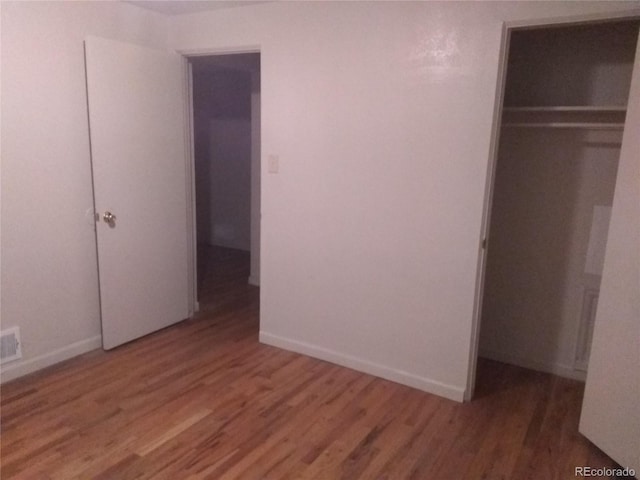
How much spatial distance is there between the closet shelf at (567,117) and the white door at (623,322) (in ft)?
2.10

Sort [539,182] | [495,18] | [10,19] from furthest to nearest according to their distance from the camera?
→ 1. [539,182]
2. [10,19]
3. [495,18]

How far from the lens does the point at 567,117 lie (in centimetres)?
286

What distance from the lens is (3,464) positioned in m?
2.11

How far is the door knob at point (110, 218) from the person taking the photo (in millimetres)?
3113

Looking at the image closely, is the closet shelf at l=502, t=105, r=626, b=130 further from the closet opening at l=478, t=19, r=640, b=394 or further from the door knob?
the door knob

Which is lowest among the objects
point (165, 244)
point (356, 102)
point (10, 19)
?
point (165, 244)

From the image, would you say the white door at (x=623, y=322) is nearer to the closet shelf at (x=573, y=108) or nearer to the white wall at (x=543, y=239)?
the closet shelf at (x=573, y=108)

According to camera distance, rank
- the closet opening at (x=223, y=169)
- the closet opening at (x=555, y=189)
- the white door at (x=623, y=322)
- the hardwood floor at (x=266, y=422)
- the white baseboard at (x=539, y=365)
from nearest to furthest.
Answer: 1. the white door at (x=623, y=322)
2. the hardwood floor at (x=266, y=422)
3. the closet opening at (x=555, y=189)
4. the white baseboard at (x=539, y=365)
5. the closet opening at (x=223, y=169)

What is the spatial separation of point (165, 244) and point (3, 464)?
5.82ft

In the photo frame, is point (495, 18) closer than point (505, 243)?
Yes

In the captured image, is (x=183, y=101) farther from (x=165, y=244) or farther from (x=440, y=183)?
(x=440, y=183)

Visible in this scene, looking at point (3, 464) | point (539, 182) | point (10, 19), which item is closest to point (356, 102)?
point (539, 182)

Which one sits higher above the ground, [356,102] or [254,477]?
[356,102]

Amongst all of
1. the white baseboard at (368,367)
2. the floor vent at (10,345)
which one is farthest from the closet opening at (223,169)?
the floor vent at (10,345)
